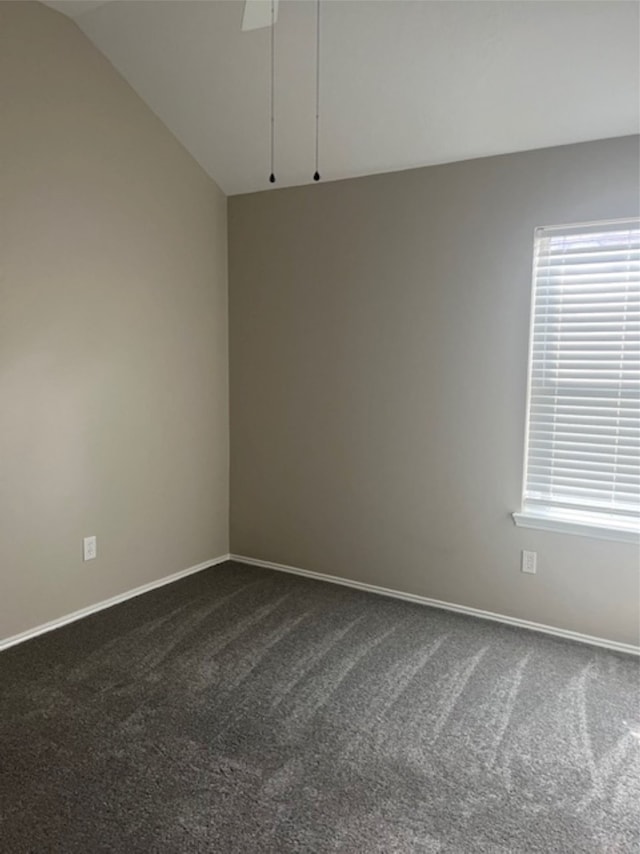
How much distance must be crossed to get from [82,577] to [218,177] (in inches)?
98.9

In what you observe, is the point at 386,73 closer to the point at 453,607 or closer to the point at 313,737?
the point at 453,607

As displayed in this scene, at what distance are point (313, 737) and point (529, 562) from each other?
1478 millimetres

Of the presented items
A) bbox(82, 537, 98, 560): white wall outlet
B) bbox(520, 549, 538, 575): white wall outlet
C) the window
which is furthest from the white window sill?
bbox(82, 537, 98, 560): white wall outlet

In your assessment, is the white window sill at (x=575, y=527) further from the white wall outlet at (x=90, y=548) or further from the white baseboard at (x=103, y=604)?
the white wall outlet at (x=90, y=548)

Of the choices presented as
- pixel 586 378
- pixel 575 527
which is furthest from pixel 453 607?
pixel 586 378

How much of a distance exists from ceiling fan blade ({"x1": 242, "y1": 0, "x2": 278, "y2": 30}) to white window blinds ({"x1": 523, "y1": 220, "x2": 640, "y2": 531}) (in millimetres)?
1600

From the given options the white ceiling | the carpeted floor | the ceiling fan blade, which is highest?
the ceiling fan blade

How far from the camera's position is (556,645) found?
9.46 ft

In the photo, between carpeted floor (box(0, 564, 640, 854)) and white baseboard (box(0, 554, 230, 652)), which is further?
white baseboard (box(0, 554, 230, 652))

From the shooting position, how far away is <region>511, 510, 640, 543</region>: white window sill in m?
2.79

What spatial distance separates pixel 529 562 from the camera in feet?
9.98

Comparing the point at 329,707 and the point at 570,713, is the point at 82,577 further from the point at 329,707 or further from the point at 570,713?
the point at 570,713

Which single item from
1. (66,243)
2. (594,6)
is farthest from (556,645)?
(66,243)

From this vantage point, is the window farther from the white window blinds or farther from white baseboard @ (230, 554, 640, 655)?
white baseboard @ (230, 554, 640, 655)
